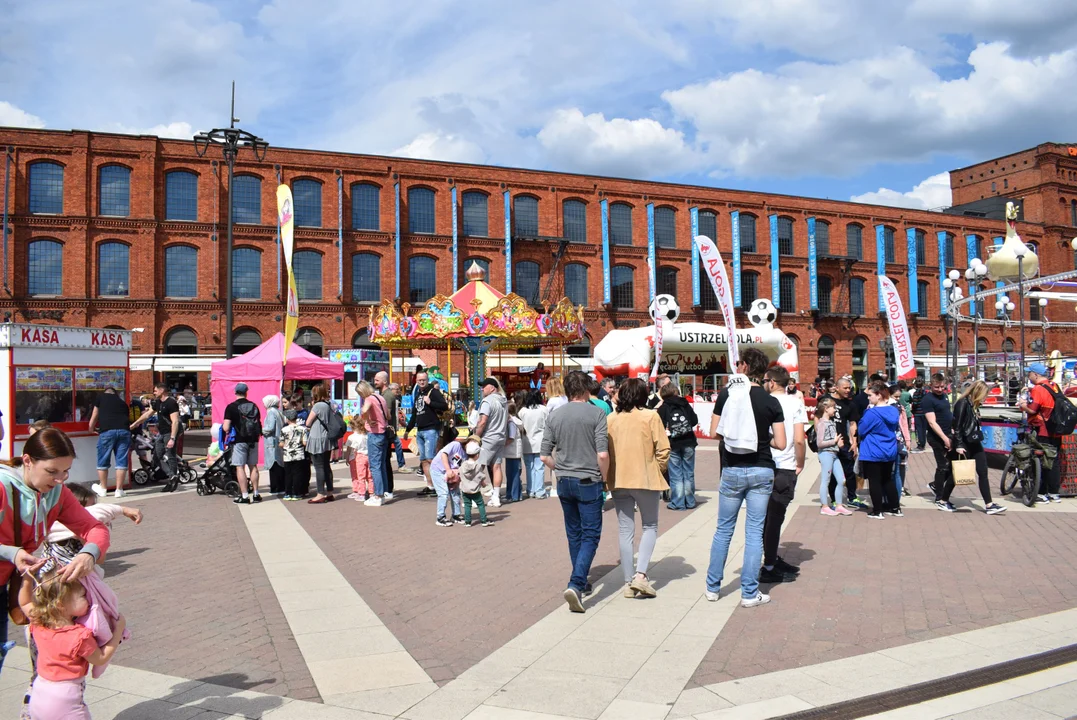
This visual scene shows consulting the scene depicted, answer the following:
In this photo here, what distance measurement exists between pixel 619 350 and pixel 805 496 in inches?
455

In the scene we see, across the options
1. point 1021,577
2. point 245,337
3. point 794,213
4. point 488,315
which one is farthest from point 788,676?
point 794,213

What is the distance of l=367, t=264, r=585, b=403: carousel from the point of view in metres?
19.2

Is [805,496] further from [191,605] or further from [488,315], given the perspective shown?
[488,315]

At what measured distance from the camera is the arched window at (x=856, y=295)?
4603cm

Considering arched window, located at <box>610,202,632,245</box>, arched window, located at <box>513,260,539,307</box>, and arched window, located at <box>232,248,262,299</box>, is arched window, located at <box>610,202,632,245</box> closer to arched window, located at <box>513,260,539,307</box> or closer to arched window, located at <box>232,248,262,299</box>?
arched window, located at <box>513,260,539,307</box>

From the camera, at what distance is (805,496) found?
37.5ft

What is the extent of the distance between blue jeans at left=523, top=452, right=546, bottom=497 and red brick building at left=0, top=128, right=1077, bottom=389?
25375mm

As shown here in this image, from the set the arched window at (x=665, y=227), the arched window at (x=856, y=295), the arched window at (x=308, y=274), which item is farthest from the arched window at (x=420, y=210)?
the arched window at (x=856, y=295)

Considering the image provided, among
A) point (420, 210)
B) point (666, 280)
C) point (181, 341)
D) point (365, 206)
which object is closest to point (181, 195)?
point (181, 341)

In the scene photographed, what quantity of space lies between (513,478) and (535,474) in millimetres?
435

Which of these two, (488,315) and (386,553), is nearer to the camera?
(386,553)

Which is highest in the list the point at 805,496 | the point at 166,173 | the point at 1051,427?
the point at 166,173

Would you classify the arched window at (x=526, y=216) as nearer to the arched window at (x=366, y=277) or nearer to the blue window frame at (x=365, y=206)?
the blue window frame at (x=365, y=206)

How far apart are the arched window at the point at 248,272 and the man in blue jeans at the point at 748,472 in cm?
3232
